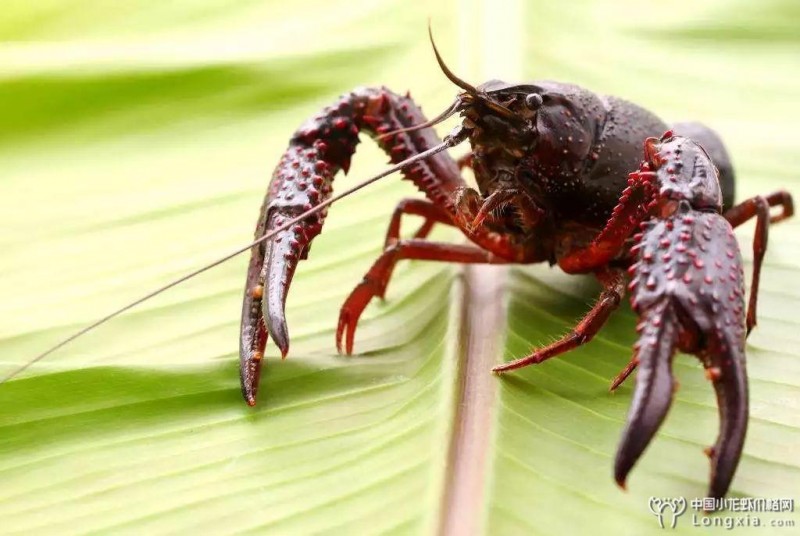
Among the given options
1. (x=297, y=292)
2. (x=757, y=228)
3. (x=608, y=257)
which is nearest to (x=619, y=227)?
(x=608, y=257)

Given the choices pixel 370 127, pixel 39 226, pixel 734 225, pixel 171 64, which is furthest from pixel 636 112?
pixel 39 226

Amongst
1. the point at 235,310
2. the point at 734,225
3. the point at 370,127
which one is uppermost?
the point at 370,127

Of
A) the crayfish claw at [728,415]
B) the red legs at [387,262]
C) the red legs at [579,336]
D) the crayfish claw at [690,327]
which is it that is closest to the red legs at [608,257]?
the red legs at [579,336]

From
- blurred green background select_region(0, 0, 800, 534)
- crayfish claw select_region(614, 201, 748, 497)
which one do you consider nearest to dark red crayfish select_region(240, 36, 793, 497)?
crayfish claw select_region(614, 201, 748, 497)

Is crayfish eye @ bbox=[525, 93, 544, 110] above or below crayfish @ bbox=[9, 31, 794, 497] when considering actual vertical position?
above

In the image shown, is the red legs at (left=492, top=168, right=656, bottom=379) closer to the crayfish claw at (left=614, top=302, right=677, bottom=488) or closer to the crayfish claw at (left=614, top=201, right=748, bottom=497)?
the crayfish claw at (left=614, top=201, right=748, bottom=497)

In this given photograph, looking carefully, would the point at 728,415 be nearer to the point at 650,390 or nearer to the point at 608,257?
the point at 650,390

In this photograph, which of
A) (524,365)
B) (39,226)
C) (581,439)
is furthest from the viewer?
(39,226)

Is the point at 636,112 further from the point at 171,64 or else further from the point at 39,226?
the point at 39,226
